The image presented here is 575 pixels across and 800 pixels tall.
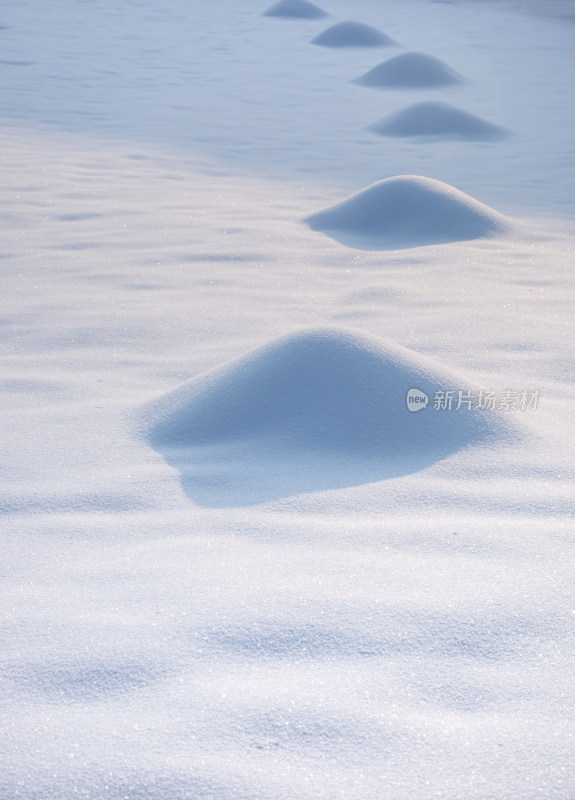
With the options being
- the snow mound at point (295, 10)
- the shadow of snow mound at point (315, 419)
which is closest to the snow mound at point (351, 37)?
the snow mound at point (295, 10)

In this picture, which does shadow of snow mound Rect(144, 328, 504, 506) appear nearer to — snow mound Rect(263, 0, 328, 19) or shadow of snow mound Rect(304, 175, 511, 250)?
shadow of snow mound Rect(304, 175, 511, 250)

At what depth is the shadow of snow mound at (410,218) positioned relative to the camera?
3.96m

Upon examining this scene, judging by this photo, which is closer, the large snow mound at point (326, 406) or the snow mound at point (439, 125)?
the large snow mound at point (326, 406)

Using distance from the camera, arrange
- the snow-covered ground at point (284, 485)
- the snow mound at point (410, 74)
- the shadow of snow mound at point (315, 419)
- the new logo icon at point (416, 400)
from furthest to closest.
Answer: the snow mound at point (410, 74) → the new logo icon at point (416, 400) → the shadow of snow mound at point (315, 419) → the snow-covered ground at point (284, 485)

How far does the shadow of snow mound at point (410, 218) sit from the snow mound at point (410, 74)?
12.6 ft

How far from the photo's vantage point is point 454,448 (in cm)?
212

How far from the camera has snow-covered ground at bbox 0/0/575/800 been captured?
1210 mm

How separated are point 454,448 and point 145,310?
54.3 inches

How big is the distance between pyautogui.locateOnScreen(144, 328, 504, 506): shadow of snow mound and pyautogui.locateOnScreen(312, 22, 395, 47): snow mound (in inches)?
305

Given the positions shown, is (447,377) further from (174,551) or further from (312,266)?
(312,266)

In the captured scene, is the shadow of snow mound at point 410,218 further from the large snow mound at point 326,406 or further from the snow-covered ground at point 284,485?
the large snow mound at point 326,406

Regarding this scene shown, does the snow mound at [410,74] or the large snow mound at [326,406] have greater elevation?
the snow mound at [410,74]

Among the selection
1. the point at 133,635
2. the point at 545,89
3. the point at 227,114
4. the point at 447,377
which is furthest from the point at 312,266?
the point at 545,89

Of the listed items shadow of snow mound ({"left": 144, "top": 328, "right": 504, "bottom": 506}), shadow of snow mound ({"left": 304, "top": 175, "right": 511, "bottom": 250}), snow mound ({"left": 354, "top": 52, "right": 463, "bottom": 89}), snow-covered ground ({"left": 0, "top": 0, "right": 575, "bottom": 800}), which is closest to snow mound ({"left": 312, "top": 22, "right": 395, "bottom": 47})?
snow mound ({"left": 354, "top": 52, "right": 463, "bottom": 89})
